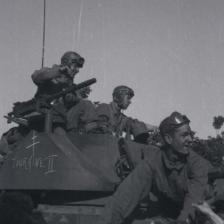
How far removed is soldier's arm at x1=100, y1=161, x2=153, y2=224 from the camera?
12.8ft

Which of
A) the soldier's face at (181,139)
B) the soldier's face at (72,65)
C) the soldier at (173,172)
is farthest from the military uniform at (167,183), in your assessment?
the soldier's face at (72,65)

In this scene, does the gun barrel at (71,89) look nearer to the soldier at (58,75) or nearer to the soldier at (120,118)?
the soldier at (58,75)

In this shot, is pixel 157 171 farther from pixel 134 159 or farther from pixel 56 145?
pixel 56 145

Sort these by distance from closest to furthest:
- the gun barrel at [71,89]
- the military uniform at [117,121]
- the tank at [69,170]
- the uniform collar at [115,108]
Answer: the tank at [69,170], the gun barrel at [71,89], the military uniform at [117,121], the uniform collar at [115,108]

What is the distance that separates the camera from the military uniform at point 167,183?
13.5ft

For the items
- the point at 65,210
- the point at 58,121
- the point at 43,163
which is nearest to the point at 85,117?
the point at 58,121

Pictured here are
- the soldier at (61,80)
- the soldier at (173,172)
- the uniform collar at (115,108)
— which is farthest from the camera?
the uniform collar at (115,108)

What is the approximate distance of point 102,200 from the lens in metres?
5.28

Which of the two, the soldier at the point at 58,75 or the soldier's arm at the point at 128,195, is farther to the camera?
the soldier at the point at 58,75

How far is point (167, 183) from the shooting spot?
443cm

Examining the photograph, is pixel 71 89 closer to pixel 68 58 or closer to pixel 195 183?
pixel 68 58

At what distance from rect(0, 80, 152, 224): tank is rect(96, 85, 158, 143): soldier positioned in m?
0.56

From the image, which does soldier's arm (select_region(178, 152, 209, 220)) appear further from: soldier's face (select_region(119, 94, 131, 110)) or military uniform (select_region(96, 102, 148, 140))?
soldier's face (select_region(119, 94, 131, 110))

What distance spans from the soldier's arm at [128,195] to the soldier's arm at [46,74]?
2151 mm
